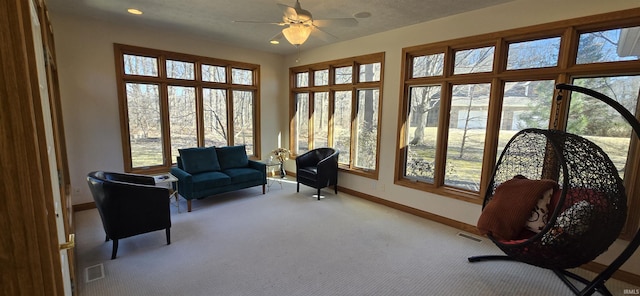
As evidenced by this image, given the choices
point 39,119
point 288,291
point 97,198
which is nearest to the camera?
point 39,119

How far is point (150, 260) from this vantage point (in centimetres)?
275

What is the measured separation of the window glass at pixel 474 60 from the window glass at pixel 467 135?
21cm

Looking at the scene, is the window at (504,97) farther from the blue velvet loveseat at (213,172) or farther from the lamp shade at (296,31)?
the blue velvet loveseat at (213,172)

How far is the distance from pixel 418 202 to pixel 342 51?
2.93 metres

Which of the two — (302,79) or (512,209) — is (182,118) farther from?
(512,209)

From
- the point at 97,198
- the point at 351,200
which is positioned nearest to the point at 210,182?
the point at 97,198

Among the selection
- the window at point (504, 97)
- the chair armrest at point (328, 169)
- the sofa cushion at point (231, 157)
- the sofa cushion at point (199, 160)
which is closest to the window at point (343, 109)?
the chair armrest at point (328, 169)

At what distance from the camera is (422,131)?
4.15 m

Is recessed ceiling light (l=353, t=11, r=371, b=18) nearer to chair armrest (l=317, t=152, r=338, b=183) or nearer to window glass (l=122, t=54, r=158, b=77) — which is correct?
chair armrest (l=317, t=152, r=338, b=183)

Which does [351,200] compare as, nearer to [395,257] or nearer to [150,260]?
[395,257]

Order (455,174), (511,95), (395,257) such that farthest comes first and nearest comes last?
(455,174) → (511,95) → (395,257)

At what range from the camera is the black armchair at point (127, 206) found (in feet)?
8.72

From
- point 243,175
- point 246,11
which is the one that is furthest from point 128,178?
point 246,11

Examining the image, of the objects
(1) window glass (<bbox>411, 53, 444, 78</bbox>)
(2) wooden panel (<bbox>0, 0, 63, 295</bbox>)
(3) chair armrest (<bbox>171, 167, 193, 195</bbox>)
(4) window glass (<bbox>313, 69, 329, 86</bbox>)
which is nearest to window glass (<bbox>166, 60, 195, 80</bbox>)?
(3) chair armrest (<bbox>171, 167, 193, 195</bbox>)
